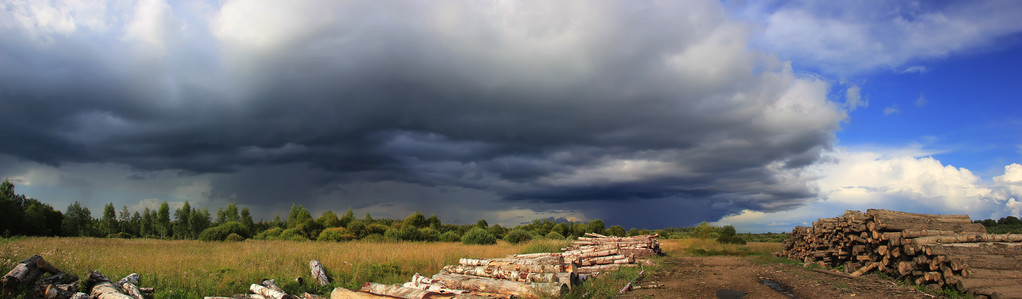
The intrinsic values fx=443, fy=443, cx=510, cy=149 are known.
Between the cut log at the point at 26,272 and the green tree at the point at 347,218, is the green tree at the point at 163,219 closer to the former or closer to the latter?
the green tree at the point at 347,218

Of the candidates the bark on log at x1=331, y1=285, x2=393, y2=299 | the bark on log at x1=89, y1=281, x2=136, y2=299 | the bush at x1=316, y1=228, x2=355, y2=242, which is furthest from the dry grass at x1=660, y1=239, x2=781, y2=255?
the bark on log at x1=89, y1=281, x2=136, y2=299

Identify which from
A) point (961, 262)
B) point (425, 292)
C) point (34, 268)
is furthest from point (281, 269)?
point (961, 262)

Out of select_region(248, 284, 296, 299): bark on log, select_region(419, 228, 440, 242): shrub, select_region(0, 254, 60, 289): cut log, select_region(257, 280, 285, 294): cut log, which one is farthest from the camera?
select_region(419, 228, 440, 242): shrub

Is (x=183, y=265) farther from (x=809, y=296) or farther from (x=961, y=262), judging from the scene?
(x=961, y=262)

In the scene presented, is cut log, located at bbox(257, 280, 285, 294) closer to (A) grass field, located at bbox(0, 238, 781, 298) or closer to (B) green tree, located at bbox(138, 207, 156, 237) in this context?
(A) grass field, located at bbox(0, 238, 781, 298)

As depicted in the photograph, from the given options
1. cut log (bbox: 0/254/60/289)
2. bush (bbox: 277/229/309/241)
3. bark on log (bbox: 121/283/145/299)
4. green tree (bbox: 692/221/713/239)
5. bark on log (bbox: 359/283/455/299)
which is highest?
cut log (bbox: 0/254/60/289)

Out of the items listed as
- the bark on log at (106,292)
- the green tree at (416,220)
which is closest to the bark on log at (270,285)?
the bark on log at (106,292)

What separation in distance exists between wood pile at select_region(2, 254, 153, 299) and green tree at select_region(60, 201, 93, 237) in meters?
63.1

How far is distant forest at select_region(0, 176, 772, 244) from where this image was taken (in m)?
33.7

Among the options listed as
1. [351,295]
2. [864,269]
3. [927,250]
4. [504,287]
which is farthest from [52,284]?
[864,269]

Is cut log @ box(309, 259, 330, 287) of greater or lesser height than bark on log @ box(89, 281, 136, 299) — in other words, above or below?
below

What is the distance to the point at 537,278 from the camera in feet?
33.3

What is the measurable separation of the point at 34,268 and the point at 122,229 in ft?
269

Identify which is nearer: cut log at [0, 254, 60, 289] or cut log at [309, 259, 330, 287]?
cut log at [0, 254, 60, 289]
